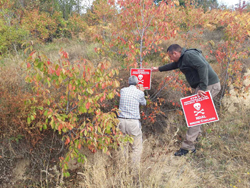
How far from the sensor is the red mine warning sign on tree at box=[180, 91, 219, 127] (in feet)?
10.6

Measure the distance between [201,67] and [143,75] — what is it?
3.63 ft

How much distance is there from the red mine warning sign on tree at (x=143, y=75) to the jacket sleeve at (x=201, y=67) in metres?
0.84

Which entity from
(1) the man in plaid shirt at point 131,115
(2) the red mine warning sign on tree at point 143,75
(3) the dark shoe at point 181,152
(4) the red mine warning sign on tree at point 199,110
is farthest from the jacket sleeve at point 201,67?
(3) the dark shoe at point 181,152

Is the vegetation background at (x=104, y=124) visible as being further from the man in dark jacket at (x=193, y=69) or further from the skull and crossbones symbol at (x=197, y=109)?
the skull and crossbones symbol at (x=197, y=109)

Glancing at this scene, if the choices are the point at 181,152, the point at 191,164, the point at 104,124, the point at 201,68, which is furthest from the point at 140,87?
the point at 191,164

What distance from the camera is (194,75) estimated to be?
3539mm

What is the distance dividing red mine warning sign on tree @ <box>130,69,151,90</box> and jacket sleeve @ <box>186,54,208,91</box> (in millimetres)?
844

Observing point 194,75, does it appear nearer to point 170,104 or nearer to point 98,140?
point 170,104

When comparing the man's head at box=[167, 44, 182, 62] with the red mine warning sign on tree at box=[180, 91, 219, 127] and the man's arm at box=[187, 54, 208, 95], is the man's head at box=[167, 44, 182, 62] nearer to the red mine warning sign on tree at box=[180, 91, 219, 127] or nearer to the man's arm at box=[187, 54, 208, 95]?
the man's arm at box=[187, 54, 208, 95]

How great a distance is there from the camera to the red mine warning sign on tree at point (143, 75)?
366 centimetres

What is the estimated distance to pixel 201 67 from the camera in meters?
3.25

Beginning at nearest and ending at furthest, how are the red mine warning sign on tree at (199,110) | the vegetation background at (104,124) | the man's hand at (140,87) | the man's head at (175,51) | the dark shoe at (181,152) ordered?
the vegetation background at (104,124) → the red mine warning sign on tree at (199,110) → the man's head at (175,51) → the man's hand at (140,87) → the dark shoe at (181,152)

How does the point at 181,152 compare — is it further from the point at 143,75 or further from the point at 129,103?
the point at 143,75

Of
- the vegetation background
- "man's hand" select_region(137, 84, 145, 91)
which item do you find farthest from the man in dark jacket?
"man's hand" select_region(137, 84, 145, 91)
